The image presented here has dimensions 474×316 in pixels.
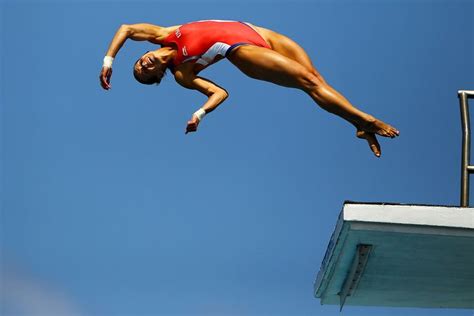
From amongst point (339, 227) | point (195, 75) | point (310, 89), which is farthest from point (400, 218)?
point (195, 75)

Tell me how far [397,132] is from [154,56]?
3372 mm

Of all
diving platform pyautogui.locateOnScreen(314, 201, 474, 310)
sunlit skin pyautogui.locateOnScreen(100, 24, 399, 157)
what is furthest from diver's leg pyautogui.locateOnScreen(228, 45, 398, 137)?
diving platform pyautogui.locateOnScreen(314, 201, 474, 310)

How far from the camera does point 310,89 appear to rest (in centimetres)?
1766

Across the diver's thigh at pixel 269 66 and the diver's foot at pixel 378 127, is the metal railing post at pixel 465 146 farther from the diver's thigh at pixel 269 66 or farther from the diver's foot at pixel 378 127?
the diver's thigh at pixel 269 66

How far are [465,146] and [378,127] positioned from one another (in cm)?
127

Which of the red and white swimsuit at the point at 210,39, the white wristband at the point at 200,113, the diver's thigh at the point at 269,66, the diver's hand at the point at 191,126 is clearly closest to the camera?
the diver's hand at the point at 191,126

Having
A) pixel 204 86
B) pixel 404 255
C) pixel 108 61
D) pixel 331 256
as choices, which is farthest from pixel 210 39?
A: pixel 404 255

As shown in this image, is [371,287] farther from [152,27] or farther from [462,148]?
[152,27]

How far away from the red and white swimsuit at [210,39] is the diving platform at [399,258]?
2555 mm

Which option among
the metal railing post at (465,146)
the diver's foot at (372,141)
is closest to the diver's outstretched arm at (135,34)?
the diver's foot at (372,141)

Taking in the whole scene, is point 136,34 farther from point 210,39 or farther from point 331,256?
point 331,256

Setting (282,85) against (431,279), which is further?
(431,279)

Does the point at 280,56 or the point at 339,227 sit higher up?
the point at 280,56

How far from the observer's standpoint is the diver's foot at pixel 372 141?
714 inches
